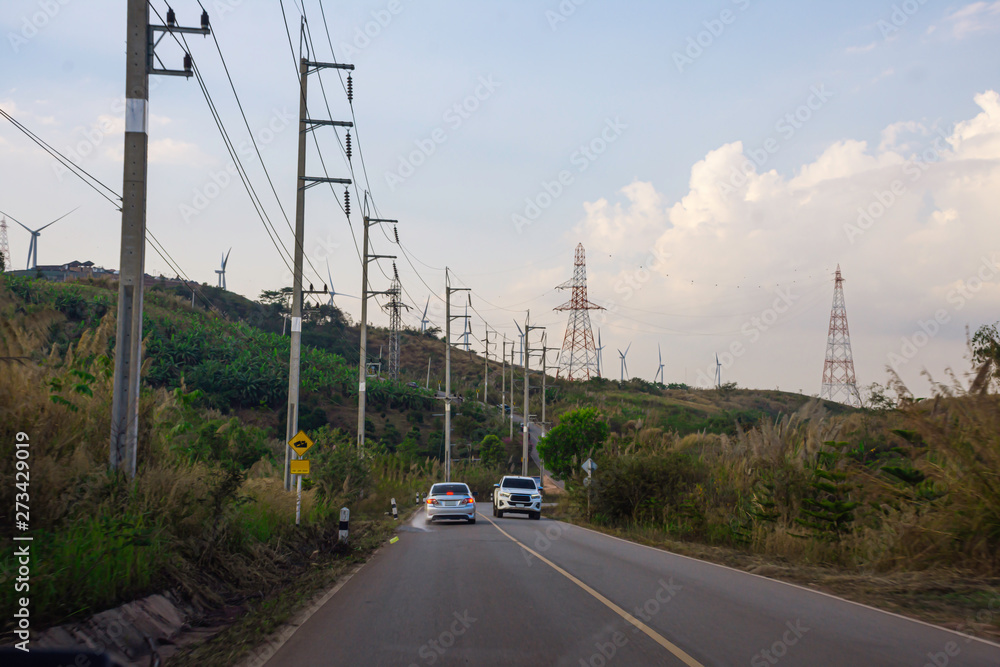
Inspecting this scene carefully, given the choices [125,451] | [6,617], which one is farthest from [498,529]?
[6,617]

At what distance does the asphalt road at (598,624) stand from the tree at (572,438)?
50651 millimetres

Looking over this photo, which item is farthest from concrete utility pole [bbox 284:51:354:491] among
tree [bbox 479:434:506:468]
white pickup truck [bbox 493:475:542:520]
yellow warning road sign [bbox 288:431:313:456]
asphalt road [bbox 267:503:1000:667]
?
tree [bbox 479:434:506:468]

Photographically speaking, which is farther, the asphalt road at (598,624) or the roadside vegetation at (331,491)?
the roadside vegetation at (331,491)

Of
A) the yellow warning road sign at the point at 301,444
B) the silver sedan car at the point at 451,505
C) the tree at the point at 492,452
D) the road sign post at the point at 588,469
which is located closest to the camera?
the yellow warning road sign at the point at 301,444

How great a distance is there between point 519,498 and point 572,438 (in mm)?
29840

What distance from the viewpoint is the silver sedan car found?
31703 millimetres

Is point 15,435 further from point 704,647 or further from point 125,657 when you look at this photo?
point 704,647

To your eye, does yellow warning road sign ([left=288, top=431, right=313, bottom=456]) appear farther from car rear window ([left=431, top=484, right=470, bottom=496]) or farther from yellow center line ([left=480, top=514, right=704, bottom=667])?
car rear window ([left=431, top=484, right=470, bottom=496])

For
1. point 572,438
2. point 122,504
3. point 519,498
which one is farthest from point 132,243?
point 572,438

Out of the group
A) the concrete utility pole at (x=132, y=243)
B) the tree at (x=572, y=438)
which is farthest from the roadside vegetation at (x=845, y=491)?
the tree at (x=572, y=438)

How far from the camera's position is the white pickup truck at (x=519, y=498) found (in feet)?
121

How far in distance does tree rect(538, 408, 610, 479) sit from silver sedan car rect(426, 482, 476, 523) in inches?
1322

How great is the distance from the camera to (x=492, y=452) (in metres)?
76.0

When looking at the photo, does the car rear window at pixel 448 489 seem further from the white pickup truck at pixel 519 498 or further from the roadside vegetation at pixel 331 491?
the white pickup truck at pixel 519 498
